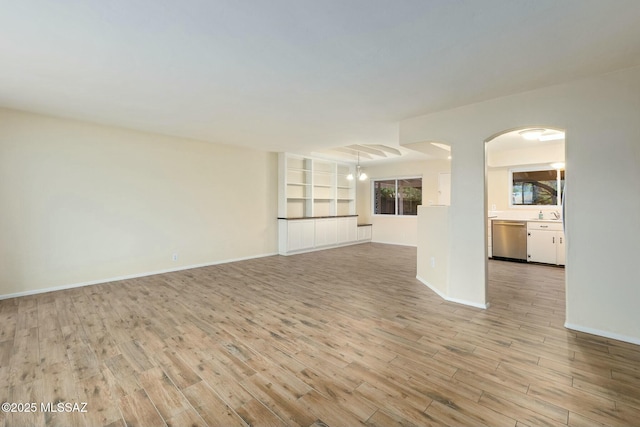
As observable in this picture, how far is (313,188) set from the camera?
25.5 feet

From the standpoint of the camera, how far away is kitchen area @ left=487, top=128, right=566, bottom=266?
5.63 meters

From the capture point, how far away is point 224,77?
2805 mm

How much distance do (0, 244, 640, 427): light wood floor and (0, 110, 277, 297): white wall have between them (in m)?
0.61

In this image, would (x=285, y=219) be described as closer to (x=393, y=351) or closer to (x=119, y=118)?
(x=119, y=118)

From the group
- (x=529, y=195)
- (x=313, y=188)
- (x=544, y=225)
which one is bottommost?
(x=544, y=225)

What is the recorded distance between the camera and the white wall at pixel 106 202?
3.83 m

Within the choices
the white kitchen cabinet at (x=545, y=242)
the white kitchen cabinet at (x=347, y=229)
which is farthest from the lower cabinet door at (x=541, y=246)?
the white kitchen cabinet at (x=347, y=229)

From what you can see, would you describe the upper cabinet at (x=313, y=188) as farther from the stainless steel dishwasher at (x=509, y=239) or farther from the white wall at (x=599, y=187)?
the white wall at (x=599, y=187)

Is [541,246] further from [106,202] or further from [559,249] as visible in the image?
[106,202]

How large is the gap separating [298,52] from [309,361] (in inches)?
Answer: 99.6

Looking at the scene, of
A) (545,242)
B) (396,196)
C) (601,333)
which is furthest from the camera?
(396,196)

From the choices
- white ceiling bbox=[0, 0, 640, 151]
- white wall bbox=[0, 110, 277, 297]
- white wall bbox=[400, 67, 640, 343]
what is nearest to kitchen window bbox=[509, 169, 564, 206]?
white wall bbox=[400, 67, 640, 343]

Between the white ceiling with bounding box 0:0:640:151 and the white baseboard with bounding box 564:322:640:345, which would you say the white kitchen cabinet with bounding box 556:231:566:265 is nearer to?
the white baseboard with bounding box 564:322:640:345

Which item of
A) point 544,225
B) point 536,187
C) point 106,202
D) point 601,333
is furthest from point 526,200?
point 106,202
